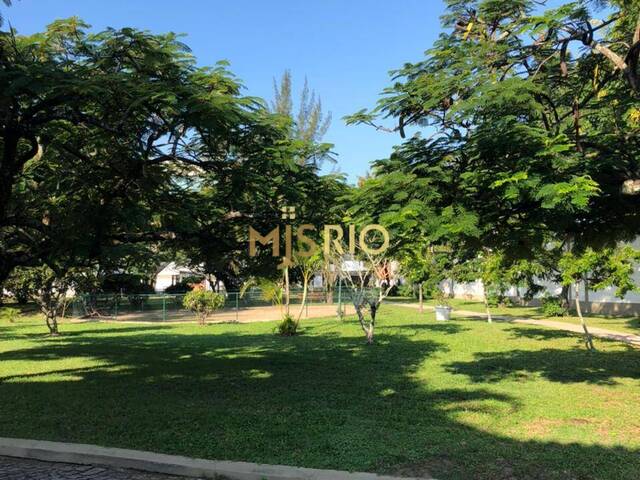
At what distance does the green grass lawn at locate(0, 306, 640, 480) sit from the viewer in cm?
571

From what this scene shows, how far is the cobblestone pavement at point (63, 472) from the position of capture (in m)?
5.30

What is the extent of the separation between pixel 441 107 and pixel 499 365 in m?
7.09

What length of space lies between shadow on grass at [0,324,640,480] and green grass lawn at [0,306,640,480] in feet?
0.08

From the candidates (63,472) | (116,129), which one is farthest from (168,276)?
(63,472)

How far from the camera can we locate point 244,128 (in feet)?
26.1

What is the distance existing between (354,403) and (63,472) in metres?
4.13

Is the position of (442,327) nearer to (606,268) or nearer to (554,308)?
(606,268)

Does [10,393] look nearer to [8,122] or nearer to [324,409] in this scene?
[8,122]

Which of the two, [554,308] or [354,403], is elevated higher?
[554,308]

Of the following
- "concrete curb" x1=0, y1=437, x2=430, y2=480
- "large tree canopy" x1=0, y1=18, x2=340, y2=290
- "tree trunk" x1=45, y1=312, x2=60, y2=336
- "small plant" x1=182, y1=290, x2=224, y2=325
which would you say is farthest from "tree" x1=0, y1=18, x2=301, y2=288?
"small plant" x1=182, y1=290, x2=224, y2=325

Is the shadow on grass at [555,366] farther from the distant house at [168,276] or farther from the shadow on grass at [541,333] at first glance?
the distant house at [168,276]

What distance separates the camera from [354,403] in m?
8.24

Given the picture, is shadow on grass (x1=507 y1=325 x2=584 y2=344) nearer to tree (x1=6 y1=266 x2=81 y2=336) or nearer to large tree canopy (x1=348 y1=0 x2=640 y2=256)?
large tree canopy (x1=348 y1=0 x2=640 y2=256)

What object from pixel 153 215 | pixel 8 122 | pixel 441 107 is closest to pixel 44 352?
pixel 153 215
